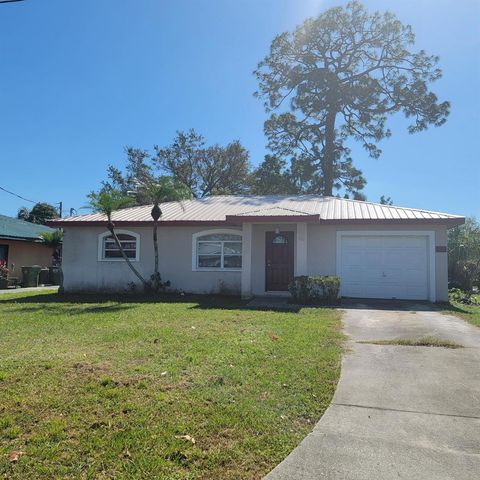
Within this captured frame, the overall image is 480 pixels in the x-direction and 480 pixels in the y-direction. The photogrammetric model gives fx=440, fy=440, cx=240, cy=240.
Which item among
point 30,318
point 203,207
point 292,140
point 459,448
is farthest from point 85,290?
point 292,140

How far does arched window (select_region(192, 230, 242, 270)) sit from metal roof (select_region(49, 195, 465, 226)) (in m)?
0.65

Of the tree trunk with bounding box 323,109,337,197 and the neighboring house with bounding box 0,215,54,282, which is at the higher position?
the tree trunk with bounding box 323,109,337,197

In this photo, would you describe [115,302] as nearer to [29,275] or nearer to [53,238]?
[29,275]

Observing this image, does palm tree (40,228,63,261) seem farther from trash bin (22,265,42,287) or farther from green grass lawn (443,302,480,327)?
green grass lawn (443,302,480,327)

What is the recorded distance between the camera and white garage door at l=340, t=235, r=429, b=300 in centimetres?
1447

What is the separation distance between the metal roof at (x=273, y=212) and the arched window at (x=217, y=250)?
2.13 ft

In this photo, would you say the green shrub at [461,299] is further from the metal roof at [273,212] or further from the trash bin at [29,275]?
the trash bin at [29,275]

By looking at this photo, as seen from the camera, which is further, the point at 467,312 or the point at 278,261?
the point at 278,261

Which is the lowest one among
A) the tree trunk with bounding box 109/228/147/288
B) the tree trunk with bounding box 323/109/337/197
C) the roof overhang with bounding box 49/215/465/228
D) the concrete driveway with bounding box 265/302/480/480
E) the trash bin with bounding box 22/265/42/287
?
the concrete driveway with bounding box 265/302/480/480

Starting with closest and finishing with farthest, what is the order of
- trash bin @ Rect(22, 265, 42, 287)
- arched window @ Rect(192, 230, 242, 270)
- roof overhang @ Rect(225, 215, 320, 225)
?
1. roof overhang @ Rect(225, 215, 320, 225)
2. arched window @ Rect(192, 230, 242, 270)
3. trash bin @ Rect(22, 265, 42, 287)

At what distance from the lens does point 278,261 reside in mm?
15500

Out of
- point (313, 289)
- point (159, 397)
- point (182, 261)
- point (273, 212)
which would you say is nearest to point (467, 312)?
point (313, 289)

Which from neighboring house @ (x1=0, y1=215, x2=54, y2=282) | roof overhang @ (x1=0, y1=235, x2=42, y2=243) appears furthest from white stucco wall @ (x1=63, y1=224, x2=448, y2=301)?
neighboring house @ (x1=0, y1=215, x2=54, y2=282)

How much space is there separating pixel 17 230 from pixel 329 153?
73.1 ft
